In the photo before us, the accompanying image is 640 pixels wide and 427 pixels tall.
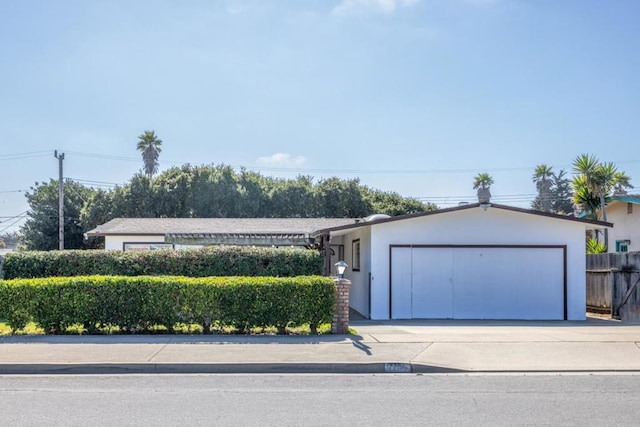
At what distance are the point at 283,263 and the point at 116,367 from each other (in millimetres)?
6899

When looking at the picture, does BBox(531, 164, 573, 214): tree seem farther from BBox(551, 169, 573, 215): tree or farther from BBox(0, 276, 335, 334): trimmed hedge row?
BBox(0, 276, 335, 334): trimmed hedge row

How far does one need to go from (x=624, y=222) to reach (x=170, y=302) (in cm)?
1982

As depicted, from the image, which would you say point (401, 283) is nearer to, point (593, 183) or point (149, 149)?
point (593, 183)

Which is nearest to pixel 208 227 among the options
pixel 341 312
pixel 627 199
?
pixel 341 312

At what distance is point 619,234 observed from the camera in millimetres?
25250

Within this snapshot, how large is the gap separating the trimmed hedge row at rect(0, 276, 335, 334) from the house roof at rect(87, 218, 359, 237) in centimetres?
863

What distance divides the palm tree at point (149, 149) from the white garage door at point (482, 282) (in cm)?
4006

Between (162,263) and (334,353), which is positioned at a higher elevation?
(162,263)

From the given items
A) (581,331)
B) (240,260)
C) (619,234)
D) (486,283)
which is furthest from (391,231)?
(619,234)

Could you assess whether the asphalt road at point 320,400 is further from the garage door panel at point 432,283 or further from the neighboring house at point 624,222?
the neighboring house at point 624,222

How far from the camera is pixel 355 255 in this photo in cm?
2050

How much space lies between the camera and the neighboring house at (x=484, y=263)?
17.2 metres

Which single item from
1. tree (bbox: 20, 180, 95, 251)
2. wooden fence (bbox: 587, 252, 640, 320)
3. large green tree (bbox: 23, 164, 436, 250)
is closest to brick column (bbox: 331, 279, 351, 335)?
wooden fence (bbox: 587, 252, 640, 320)

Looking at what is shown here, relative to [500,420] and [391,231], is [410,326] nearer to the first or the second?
[391,231]
